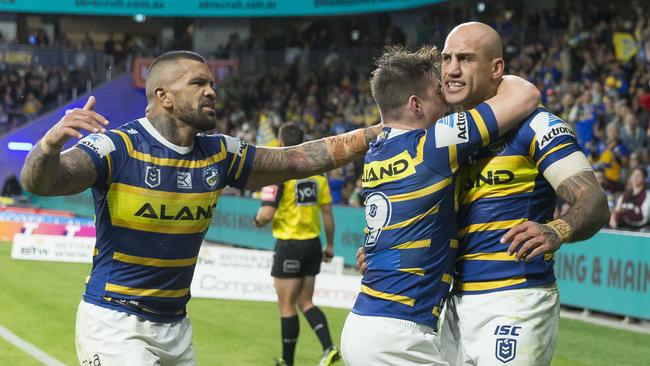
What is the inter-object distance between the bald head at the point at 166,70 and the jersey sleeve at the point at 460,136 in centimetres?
143

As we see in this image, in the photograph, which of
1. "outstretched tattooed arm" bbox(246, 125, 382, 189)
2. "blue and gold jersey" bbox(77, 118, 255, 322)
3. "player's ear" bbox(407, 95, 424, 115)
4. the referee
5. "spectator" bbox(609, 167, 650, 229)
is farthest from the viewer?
"spectator" bbox(609, 167, 650, 229)

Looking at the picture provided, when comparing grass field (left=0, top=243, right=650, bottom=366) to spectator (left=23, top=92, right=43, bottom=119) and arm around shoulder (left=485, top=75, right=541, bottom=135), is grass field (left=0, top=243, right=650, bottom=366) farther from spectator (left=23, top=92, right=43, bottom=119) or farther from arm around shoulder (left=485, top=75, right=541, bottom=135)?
spectator (left=23, top=92, right=43, bottom=119)

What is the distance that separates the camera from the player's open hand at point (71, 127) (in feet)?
15.5

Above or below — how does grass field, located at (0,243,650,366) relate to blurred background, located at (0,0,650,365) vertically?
below

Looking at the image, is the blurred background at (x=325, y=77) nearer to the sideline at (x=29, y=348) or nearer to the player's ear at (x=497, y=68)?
the player's ear at (x=497, y=68)

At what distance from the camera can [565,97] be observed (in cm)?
1991

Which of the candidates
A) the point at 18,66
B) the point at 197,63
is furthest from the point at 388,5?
the point at 197,63

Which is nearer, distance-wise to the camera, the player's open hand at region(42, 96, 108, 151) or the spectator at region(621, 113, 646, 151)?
the player's open hand at region(42, 96, 108, 151)

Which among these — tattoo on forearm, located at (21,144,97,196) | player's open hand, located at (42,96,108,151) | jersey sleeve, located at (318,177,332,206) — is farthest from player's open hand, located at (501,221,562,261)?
jersey sleeve, located at (318,177,332,206)

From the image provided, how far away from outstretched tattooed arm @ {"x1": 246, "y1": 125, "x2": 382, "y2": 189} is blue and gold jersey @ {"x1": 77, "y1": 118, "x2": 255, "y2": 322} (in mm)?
443

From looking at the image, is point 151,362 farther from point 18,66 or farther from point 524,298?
point 18,66

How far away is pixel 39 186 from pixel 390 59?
177 cm

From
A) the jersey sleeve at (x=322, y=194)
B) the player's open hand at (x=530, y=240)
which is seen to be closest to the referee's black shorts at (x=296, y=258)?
the jersey sleeve at (x=322, y=194)

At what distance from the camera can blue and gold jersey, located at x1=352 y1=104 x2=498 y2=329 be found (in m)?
4.85
